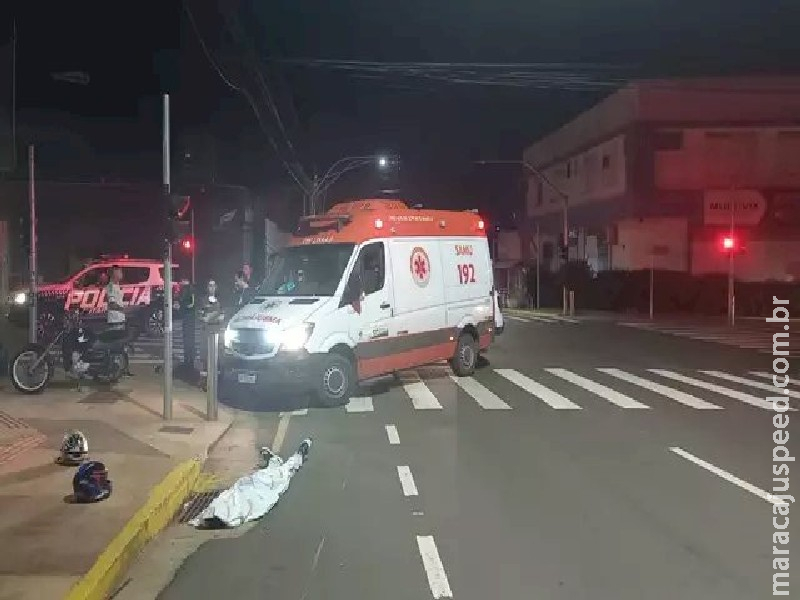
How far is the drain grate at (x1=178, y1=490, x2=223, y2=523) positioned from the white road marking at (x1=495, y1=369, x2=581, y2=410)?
6.86 m

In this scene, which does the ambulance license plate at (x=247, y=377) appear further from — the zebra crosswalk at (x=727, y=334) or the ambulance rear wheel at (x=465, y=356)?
the zebra crosswalk at (x=727, y=334)

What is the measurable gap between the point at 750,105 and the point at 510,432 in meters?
39.0

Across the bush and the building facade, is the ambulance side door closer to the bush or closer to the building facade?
the building facade

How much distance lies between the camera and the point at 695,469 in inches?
403

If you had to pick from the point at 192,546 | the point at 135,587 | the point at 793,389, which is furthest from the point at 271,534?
the point at 793,389

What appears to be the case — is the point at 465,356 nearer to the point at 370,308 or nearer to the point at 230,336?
the point at 370,308

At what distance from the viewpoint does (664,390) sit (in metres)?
17.0

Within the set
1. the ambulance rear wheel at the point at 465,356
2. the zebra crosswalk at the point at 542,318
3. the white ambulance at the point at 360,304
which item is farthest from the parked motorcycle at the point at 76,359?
the zebra crosswalk at the point at 542,318

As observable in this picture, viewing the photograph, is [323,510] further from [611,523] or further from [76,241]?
[76,241]

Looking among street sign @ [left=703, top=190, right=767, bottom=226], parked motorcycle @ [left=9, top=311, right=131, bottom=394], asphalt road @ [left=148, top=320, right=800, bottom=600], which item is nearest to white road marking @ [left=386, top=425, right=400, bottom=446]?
asphalt road @ [left=148, top=320, right=800, bottom=600]

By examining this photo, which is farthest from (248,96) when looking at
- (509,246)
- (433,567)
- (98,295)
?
(509,246)

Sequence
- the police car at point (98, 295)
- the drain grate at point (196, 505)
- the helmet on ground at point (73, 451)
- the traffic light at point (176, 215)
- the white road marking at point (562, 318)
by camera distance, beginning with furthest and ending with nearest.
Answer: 1. the white road marking at point (562, 318)
2. the police car at point (98, 295)
3. the traffic light at point (176, 215)
4. the helmet on ground at point (73, 451)
5. the drain grate at point (196, 505)

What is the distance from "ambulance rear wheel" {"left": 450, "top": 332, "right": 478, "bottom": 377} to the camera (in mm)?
18547

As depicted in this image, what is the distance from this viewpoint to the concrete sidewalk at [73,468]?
6.60m
